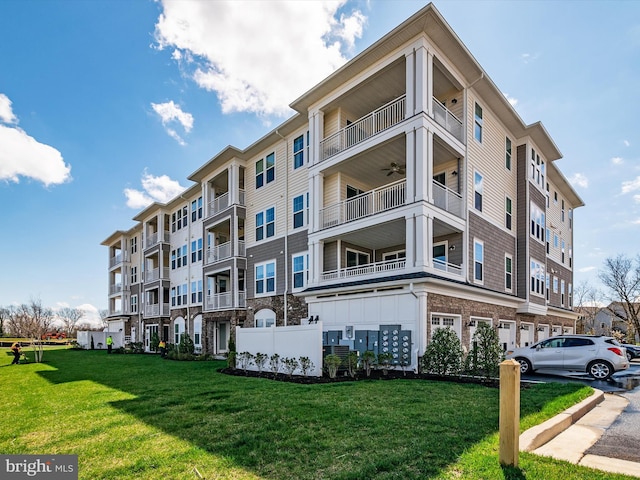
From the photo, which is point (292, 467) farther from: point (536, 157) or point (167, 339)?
point (167, 339)

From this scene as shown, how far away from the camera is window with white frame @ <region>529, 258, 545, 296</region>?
874 inches

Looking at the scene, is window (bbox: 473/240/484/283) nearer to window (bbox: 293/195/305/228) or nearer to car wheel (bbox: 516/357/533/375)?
car wheel (bbox: 516/357/533/375)

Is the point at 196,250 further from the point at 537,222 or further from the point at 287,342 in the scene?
the point at 537,222

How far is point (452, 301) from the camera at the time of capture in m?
15.5

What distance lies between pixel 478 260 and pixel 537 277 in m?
7.59

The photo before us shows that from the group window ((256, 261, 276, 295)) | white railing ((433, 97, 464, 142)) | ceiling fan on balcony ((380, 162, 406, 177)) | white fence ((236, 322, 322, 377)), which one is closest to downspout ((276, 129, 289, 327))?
window ((256, 261, 276, 295))

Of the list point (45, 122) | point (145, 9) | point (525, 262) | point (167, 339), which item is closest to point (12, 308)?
point (167, 339)

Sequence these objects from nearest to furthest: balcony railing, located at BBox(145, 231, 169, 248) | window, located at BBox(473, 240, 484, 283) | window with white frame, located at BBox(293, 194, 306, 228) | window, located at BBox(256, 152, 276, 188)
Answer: window, located at BBox(473, 240, 484, 283) < window with white frame, located at BBox(293, 194, 306, 228) < window, located at BBox(256, 152, 276, 188) < balcony railing, located at BBox(145, 231, 169, 248)

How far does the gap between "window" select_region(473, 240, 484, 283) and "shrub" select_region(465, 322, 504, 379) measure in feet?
16.4

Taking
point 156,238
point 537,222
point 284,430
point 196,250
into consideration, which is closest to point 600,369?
point 537,222

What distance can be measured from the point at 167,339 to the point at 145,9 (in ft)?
93.1

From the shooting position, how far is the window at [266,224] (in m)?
23.2

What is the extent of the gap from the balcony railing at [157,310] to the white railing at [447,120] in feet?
92.2

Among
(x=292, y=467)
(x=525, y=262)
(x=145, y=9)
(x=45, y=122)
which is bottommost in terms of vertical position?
(x=292, y=467)
